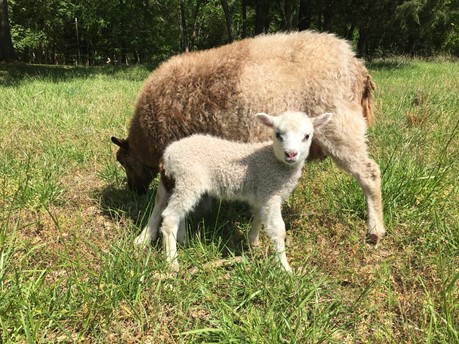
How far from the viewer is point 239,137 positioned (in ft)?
11.6

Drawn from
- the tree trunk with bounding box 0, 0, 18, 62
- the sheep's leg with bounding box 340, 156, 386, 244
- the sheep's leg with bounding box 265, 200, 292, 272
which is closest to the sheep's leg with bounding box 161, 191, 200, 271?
the sheep's leg with bounding box 265, 200, 292, 272

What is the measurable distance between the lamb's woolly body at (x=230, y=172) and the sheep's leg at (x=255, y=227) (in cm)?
13

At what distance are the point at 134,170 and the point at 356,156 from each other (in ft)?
7.66

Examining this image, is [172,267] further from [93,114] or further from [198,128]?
[93,114]

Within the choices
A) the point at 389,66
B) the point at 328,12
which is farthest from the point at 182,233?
the point at 328,12

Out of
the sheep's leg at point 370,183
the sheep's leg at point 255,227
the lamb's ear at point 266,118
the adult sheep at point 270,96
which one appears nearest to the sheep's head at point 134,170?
the adult sheep at point 270,96

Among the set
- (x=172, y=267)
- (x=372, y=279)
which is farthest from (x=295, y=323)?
(x=172, y=267)

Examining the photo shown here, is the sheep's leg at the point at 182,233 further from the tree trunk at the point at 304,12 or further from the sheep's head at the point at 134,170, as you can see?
the tree trunk at the point at 304,12

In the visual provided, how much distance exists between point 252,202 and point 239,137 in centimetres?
80

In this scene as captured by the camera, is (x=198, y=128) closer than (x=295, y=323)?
No

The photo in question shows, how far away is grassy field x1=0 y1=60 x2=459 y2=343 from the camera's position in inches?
85.4

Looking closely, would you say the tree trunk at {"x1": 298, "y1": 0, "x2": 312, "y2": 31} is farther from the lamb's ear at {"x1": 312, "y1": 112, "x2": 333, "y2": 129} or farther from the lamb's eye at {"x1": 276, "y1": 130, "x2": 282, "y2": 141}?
the lamb's eye at {"x1": 276, "y1": 130, "x2": 282, "y2": 141}

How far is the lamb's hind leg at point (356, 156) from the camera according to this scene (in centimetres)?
330

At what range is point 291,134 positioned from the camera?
266cm
